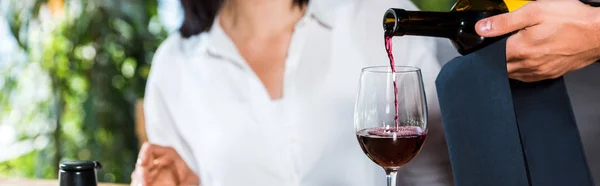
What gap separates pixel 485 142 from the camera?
1100mm

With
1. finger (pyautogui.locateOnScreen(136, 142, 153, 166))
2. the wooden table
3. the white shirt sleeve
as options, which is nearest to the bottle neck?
finger (pyautogui.locateOnScreen(136, 142, 153, 166))

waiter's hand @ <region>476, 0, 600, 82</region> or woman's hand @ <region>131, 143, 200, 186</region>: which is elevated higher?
waiter's hand @ <region>476, 0, 600, 82</region>

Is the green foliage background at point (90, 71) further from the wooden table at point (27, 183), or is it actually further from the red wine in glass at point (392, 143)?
the red wine in glass at point (392, 143)

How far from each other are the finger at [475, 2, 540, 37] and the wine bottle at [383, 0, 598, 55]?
4 centimetres

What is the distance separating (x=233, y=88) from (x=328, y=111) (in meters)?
0.24

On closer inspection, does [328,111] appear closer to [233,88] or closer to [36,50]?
[233,88]

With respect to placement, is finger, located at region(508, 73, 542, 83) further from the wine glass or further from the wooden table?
the wooden table

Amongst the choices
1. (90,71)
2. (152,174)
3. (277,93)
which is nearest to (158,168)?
(152,174)

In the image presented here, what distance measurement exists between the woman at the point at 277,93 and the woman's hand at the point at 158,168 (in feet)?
0.74

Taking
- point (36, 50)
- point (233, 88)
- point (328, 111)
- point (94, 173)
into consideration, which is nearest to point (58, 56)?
point (36, 50)

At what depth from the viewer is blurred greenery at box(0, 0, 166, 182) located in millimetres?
2059

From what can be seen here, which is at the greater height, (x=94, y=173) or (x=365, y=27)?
(x=365, y=27)

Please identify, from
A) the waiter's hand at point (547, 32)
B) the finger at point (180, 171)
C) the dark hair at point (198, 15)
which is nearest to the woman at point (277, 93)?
the dark hair at point (198, 15)

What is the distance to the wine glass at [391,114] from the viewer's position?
39.9 inches
